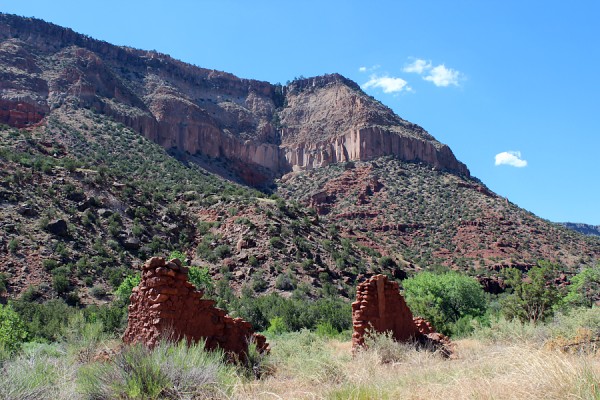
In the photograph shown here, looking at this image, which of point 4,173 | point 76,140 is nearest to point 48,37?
point 76,140

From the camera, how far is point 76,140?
5319cm

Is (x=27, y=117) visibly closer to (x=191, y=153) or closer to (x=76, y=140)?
(x=76, y=140)

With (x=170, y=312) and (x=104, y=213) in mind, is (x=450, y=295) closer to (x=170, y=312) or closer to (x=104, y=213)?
(x=104, y=213)

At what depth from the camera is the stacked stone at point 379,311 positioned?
13008mm

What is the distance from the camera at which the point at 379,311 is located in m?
13.3

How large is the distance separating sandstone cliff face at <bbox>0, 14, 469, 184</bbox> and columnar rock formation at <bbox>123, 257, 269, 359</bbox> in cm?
5550

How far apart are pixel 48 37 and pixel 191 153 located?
93.0 ft

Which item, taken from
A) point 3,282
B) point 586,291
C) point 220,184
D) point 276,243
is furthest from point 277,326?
point 220,184

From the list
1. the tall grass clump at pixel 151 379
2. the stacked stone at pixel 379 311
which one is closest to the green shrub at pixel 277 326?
the stacked stone at pixel 379 311

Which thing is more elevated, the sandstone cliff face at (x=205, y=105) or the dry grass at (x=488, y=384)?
the sandstone cliff face at (x=205, y=105)

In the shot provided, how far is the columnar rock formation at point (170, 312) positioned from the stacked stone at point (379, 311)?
399cm

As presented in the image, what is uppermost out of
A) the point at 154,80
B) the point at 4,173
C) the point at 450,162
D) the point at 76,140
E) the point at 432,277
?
the point at 154,80

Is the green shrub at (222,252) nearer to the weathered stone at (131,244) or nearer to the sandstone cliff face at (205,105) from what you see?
the weathered stone at (131,244)

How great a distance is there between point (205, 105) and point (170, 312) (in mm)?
89076
